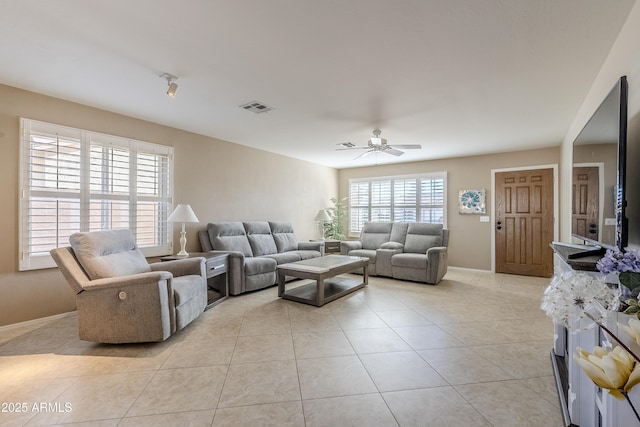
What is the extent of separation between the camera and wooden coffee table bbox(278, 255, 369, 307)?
11.6 ft

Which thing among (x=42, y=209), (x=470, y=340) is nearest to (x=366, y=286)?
(x=470, y=340)

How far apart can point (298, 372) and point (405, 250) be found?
3.83m

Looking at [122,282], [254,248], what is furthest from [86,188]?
[254,248]

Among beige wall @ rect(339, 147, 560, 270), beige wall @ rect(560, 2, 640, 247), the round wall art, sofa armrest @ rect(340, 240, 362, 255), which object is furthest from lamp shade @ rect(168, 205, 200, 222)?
the round wall art

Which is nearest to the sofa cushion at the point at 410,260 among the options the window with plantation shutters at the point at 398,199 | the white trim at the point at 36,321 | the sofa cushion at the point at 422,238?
the sofa cushion at the point at 422,238

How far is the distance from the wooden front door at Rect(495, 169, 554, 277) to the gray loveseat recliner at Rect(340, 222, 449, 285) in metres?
1.36

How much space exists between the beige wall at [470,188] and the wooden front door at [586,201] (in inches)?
141

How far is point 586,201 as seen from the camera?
6.44 ft

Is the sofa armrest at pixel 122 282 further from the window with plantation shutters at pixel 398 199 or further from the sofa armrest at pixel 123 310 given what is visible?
the window with plantation shutters at pixel 398 199

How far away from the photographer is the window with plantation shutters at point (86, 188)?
2973 mm

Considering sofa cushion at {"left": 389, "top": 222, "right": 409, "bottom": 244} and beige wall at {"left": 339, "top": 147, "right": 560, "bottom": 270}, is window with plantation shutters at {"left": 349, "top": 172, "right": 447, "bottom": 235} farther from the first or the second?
sofa cushion at {"left": 389, "top": 222, "right": 409, "bottom": 244}

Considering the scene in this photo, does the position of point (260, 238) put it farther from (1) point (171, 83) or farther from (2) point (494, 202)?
(2) point (494, 202)

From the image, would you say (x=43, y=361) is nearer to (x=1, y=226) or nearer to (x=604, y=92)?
(x=1, y=226)

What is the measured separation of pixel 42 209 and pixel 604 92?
5.36m
